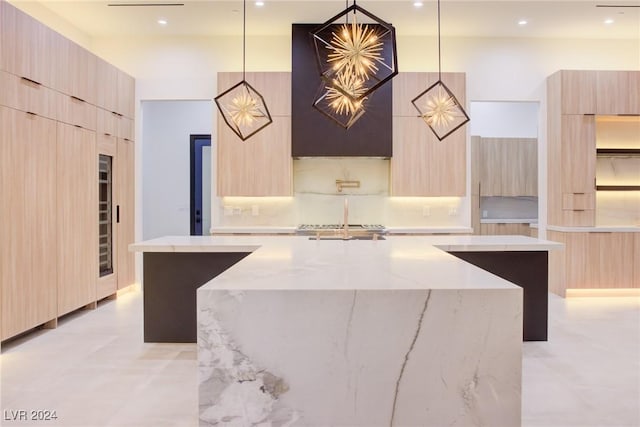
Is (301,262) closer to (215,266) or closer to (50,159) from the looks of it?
(215,266)

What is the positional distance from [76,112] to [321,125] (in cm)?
265

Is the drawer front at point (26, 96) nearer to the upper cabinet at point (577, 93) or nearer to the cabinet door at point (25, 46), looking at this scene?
the cabinet door at point (25, 46)

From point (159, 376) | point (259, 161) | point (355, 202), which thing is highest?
point (259, 161)

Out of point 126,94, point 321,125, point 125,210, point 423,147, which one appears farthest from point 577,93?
point 125,210

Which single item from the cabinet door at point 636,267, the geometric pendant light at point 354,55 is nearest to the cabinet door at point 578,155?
the cabinet door at point 636,267

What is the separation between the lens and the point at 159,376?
2.96 m

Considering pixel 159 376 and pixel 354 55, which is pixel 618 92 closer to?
pixel 354 55

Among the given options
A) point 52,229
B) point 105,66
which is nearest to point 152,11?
point 105,66

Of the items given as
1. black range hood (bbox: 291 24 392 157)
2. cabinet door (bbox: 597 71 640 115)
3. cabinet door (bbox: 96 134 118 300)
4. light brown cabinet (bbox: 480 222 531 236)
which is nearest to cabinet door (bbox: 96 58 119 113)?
cabinet door (bbox: 96 134 118 300)

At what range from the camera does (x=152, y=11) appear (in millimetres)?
5102

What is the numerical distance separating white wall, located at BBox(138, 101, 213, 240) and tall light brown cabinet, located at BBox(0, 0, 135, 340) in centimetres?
186

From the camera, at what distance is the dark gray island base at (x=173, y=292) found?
362cm

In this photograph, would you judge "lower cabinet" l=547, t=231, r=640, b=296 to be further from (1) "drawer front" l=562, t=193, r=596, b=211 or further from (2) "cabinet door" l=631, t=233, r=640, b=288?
(1) "drawer front" l=562, t=193, r=596, b=211

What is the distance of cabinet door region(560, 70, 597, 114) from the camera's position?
5.40 m
